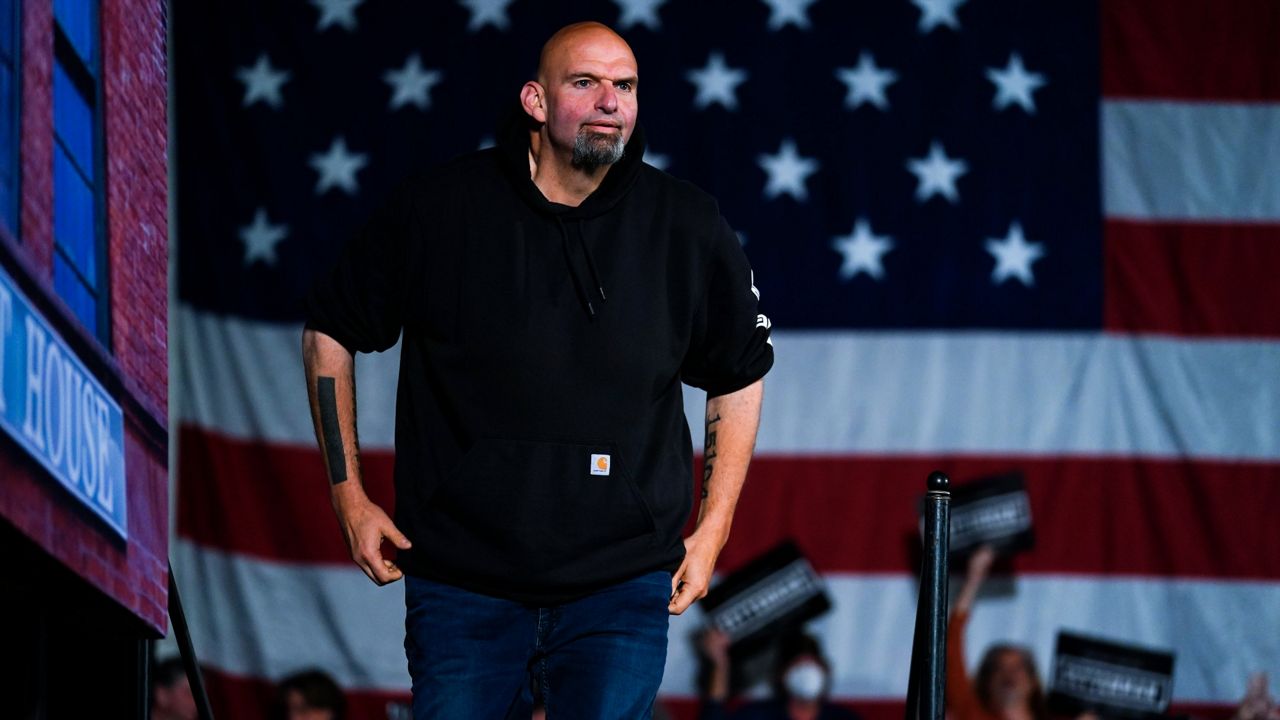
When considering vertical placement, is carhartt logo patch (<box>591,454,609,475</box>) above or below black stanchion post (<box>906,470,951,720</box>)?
above

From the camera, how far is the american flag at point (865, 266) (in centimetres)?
668

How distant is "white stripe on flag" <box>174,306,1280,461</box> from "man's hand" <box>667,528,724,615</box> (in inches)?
145

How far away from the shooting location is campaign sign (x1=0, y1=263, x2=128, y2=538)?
6.51 ft

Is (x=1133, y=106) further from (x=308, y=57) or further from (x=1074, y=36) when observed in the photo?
(x=308, y=57)

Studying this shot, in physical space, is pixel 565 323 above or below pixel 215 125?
below

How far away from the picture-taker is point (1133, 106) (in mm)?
6812

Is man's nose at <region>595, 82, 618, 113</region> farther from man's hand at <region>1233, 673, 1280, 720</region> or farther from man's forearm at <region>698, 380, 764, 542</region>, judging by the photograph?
man's hand at <region>1233, 673, 1280, 720</region>

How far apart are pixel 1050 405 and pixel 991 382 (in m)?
0.24

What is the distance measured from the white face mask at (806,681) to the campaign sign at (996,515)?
66cm

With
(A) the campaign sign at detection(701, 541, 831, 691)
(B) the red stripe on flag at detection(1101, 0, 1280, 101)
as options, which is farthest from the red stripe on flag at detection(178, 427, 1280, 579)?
(B) the red stripe on flag at detection(1101, 0, 1280, 101)

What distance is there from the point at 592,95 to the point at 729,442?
682 millimetres

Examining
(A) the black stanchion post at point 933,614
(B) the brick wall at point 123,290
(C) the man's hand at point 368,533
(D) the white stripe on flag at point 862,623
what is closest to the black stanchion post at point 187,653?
(B) the brick wall at point 123,290

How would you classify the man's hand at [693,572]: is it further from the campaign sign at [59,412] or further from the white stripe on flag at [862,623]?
the white stripe on flag at [862,623]

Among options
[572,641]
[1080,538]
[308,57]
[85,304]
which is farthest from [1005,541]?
[85,304]
